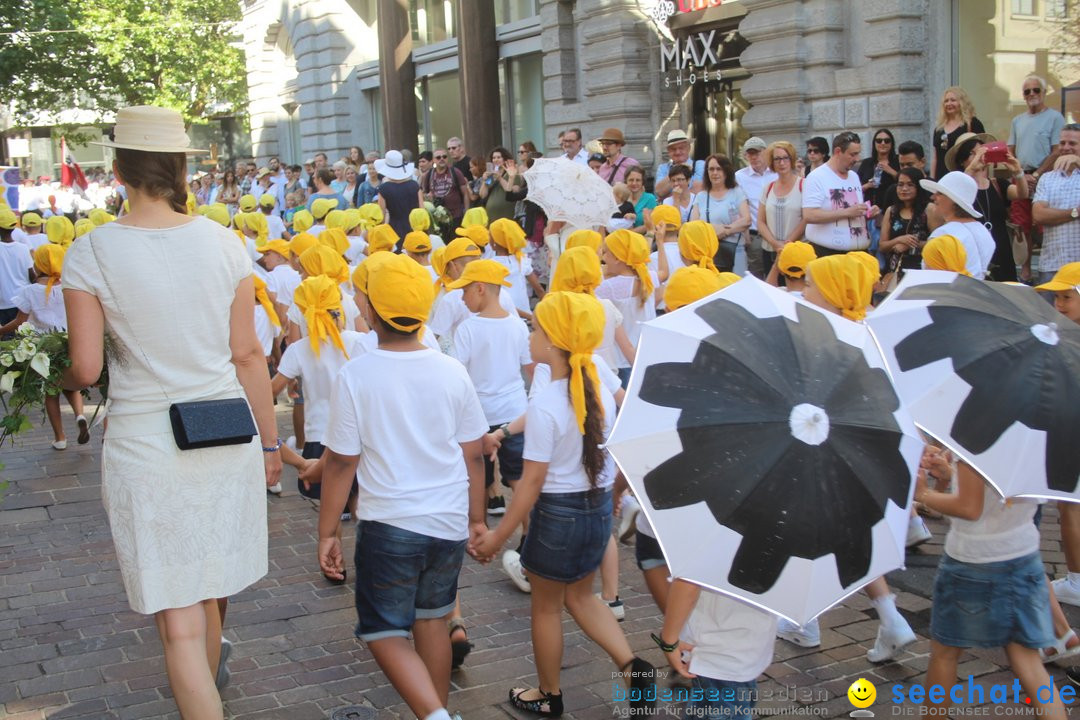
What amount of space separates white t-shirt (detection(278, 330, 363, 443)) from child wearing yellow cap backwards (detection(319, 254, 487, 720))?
7.37 ft

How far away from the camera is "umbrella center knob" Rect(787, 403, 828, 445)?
3.04m

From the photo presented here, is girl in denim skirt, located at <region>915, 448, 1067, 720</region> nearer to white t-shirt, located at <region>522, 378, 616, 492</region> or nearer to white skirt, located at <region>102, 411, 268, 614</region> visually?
white t-shirt, located at <region>522, 378, 616, 492</region>

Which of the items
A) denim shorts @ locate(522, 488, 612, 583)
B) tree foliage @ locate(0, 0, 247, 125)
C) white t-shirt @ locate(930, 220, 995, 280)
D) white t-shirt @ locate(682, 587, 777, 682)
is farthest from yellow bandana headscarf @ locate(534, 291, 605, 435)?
tree foliage @ locate(0, 0, 247, 125)

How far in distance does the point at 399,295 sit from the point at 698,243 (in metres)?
3.73

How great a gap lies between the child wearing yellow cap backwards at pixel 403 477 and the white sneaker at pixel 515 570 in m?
1.81

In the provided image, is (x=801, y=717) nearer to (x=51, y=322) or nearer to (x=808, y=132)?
(x=51, y=322)

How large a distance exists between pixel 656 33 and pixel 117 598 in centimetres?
1369

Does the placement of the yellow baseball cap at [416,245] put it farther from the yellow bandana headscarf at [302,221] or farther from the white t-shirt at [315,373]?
the yellow bandana headscarf at [302,221]

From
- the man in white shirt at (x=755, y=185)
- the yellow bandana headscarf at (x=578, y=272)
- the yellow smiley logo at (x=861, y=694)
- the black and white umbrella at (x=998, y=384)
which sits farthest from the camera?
the man in white shirt at (x=755, y=185)

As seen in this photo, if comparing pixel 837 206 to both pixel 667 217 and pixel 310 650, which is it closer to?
pixel 667 217

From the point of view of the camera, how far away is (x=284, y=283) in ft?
30.4

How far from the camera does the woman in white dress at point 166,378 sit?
3.69 meters

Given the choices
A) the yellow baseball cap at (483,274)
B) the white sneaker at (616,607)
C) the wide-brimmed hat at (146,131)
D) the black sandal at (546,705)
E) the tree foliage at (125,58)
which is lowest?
the black sandal at (546,705)

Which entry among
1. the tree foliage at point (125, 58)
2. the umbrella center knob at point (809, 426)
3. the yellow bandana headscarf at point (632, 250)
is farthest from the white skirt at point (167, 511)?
the tree foliage at point (125, 58)
